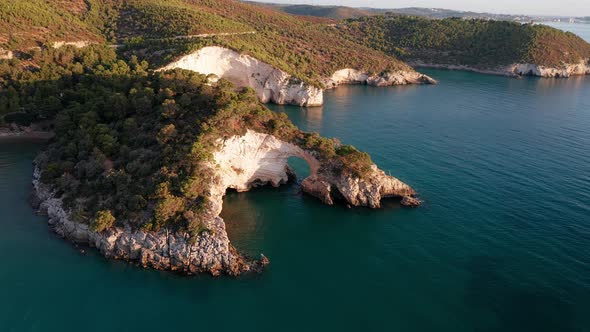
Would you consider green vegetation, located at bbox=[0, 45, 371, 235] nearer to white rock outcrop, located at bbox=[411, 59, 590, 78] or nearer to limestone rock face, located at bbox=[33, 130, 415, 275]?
limestone rock face, located at bbox=[33, 130, 415, 275]

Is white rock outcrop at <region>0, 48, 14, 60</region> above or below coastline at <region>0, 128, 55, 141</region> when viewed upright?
above

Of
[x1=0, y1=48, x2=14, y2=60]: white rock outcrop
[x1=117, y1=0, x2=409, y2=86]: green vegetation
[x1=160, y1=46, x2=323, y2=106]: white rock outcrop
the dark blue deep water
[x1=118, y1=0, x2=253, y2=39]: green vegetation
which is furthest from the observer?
[x1=118, y1=0, x2=253, y2=39]: green vegetation

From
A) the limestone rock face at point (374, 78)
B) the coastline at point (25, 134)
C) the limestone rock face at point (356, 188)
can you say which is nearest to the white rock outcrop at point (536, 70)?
the limestone rock face at point (374, 78)

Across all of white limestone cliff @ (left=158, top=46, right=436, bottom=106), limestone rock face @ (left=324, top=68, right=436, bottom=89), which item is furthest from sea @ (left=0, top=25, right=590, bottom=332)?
limestone rock face @ (left=324, top=68, right=436, bottom=89)

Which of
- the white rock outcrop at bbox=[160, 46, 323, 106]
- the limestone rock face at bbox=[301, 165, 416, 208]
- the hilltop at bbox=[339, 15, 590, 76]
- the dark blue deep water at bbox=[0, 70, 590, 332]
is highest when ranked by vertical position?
the hilltop at bbox=[339, 15, 590, 76]

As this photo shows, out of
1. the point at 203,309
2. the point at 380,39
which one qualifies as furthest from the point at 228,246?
the point at 380,39

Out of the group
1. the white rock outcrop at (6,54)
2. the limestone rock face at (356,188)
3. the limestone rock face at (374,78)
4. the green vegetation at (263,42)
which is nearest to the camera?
the limestone rock face at (356,188)

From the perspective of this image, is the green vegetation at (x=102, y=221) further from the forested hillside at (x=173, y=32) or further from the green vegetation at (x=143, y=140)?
the forested hillside at (x=173, y=32)

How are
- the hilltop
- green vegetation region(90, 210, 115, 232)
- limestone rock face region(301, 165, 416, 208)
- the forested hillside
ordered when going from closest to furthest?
green vegetation region(90, 210, 115, 232), limestone rock face region(301, 165, 416, 208), the forested hillside, the hilltop
